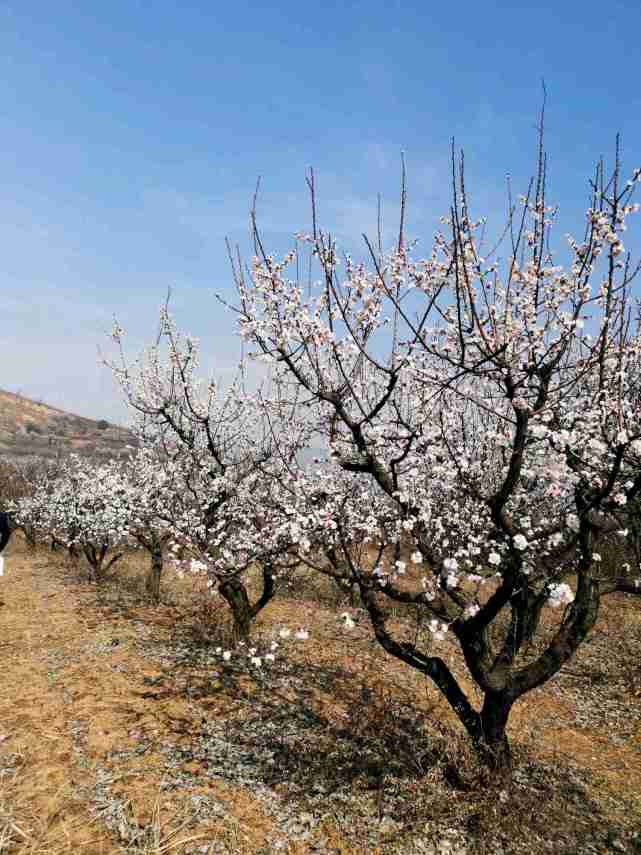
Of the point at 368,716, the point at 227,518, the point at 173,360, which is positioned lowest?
the point at 368,716

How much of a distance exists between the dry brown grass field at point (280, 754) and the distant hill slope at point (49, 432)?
74.8 m

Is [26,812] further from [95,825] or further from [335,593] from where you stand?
[335,593]

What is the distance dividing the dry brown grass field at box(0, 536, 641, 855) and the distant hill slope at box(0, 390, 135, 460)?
245 feet

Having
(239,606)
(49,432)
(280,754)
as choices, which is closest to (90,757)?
(280,754)

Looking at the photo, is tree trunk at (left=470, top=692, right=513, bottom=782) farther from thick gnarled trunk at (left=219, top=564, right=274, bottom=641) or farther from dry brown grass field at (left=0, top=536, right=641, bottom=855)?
thick gnarled trunk at (left=219, top=564, right=274, bottom=641)

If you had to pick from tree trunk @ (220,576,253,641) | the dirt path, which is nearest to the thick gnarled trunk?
tree trunk @ (220,576,253,641)

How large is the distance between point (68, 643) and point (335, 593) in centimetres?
1064

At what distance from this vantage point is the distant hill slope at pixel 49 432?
8650 centimetres

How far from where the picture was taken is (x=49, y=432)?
102 metres

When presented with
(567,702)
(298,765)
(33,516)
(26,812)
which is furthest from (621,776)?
(33,516)

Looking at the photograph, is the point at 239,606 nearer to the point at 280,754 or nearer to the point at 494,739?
the point at 280,754

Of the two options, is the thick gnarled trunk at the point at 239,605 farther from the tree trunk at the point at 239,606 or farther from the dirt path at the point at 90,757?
the dirt path at the point at 90,757

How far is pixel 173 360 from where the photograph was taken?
1415 centimetres

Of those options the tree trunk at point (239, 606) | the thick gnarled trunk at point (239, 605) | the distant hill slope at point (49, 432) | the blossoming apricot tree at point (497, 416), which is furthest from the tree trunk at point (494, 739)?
the distant hill slope at point (49, 432)
